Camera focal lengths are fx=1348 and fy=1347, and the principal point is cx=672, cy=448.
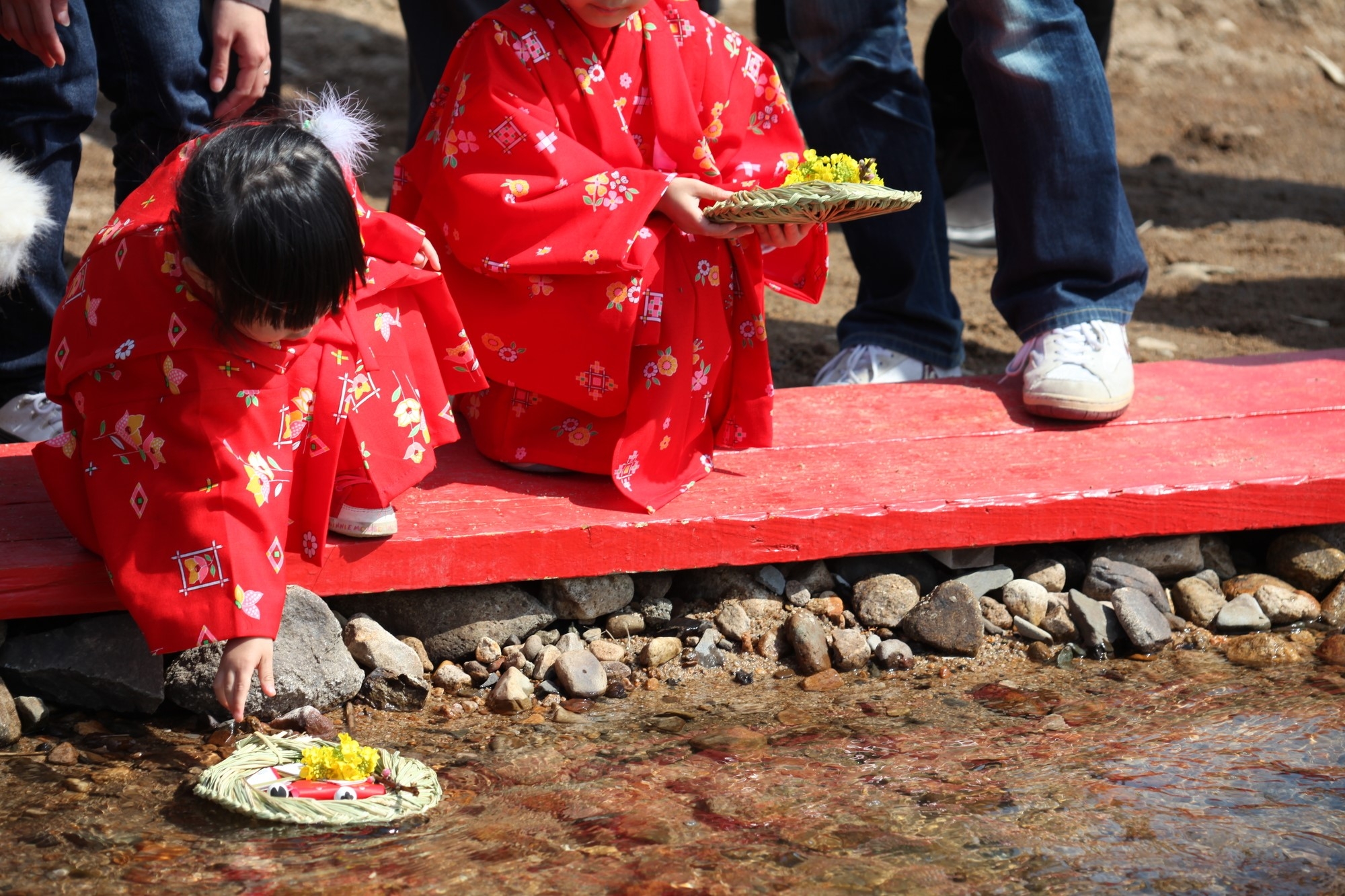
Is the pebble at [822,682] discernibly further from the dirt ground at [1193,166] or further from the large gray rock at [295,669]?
the dirt ground at [1193,166]

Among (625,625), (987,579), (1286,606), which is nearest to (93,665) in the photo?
(625,625)

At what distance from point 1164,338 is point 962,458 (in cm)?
181

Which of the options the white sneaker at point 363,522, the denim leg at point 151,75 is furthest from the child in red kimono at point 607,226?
the denim leg at point 151,75

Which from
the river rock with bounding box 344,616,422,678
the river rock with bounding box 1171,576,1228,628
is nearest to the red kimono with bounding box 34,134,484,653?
the river rock with bounding box 344,616,422,678

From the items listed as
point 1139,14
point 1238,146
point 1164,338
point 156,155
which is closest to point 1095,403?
point 1164,338

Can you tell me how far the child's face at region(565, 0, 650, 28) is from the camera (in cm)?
240

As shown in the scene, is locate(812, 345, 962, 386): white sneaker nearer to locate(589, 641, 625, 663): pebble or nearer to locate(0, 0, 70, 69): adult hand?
locate(589, 641, 625, 663): pebble

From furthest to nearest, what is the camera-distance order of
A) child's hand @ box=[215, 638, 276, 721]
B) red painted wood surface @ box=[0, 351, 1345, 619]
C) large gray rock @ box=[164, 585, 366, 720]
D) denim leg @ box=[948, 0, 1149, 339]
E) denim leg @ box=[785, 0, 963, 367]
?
denim leg @ box=[785, 0, 963, 367], denim leg @ box=[948, 0, 1149, 339], red painted wood surface @ box=[0, 351, 1345, 619], large gray rock @ box=[164, 585, 366, 720], child's hand @ box=[215, 638, 276, 721]

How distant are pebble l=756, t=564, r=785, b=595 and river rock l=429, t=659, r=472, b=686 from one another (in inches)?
23.6

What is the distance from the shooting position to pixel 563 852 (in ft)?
6.14

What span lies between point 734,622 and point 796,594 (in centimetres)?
14

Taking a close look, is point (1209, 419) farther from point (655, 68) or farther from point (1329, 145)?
point (1329, 145)

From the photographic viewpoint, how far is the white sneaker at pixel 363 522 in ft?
7.59

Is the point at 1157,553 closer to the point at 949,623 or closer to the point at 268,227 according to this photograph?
the point at 949,623
